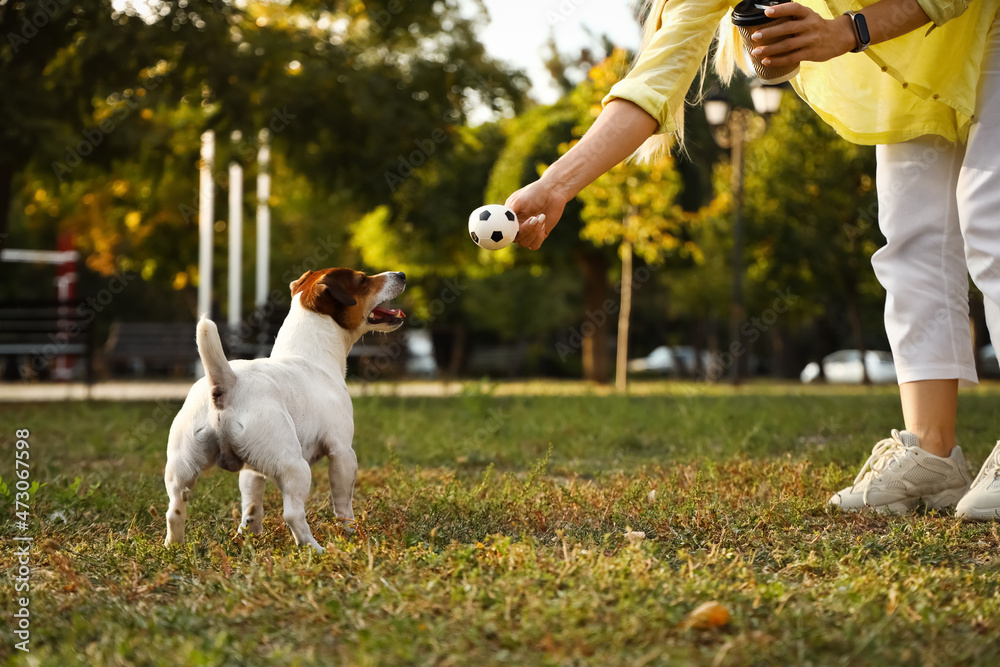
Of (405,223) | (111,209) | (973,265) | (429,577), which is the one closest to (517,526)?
(429,577)

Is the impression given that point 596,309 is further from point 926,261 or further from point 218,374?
point 218,374

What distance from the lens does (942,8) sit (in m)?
2.79

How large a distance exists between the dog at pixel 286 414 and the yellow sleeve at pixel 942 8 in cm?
224

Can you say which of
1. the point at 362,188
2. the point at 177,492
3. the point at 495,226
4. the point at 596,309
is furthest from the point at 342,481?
the point at 596,309

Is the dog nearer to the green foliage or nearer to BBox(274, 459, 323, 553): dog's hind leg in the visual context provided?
BBox(274, 459, 323, 553): dog's hind leg

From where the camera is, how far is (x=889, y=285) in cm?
358

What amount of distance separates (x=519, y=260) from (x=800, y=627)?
20.0 m

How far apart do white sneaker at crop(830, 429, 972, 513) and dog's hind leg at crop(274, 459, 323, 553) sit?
1905 millimetres

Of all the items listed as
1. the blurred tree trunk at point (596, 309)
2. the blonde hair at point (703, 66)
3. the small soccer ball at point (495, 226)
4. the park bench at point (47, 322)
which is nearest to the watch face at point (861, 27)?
the blonde hair at point (703, 66)

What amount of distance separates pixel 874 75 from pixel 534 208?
153cm

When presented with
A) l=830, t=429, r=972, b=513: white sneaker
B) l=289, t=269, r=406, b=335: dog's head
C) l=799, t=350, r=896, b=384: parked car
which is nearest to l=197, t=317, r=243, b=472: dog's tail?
l=289, t=269, r=406, b=335: dog's head

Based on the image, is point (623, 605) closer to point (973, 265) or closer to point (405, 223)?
point (973, 265)

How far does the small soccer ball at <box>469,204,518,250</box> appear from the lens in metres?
2.63

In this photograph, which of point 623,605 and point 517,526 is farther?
point 517,526
